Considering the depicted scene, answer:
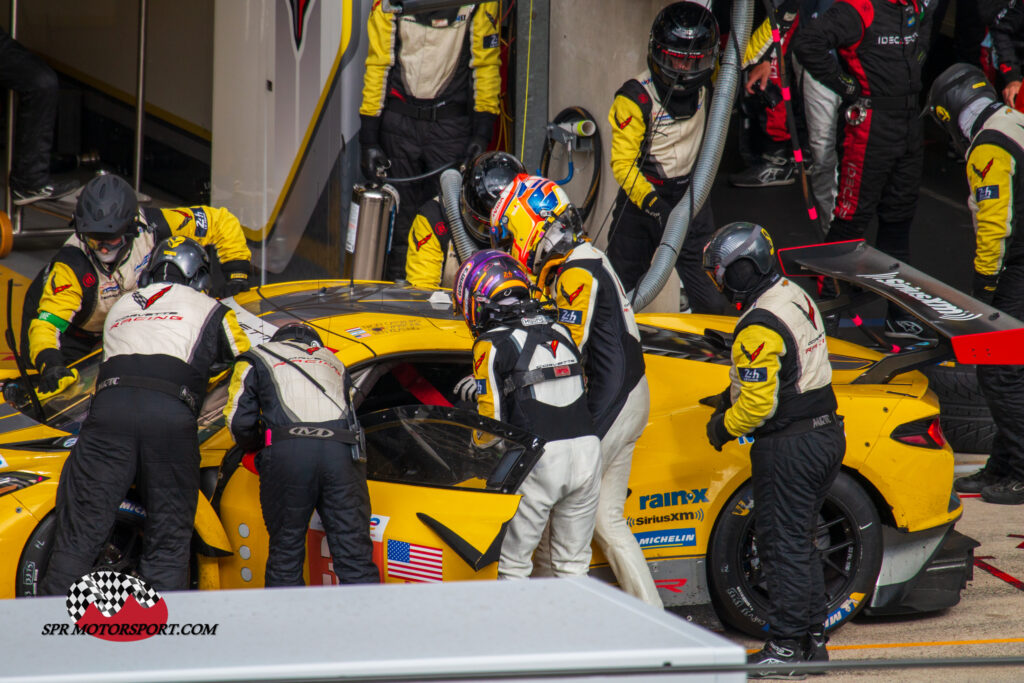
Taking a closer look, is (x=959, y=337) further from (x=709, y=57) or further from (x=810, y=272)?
(x=709, y=57)

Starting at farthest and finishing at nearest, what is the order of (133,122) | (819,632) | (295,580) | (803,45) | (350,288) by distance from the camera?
(133,122) → (803,45) → (350,288) → (819,632) → (295,580)

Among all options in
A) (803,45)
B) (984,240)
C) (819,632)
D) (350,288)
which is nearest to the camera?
(819,632)

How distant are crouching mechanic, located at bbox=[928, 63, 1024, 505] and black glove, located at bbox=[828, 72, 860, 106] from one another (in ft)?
3.23

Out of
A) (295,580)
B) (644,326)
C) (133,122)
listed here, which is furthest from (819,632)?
(133,122)

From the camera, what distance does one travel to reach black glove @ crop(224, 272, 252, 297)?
19.1 ft

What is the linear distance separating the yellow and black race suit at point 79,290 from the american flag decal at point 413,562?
1.92m

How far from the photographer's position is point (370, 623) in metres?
2.05

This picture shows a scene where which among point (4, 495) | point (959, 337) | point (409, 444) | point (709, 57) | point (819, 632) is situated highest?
point (709, 57)

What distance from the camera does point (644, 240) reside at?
23.4ft

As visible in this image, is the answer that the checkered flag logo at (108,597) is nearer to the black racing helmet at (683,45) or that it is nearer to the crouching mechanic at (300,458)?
the crouching mechanic at (300,458)

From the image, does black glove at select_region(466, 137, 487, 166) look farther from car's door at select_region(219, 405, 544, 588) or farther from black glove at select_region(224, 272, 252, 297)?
car's door at select_region(219, 405, 544, 588)

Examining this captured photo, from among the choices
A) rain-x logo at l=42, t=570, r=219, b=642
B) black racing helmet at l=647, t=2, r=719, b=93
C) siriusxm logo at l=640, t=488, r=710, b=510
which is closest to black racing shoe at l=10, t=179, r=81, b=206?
black racing helmet at l=647, t=2, r=719, b=93

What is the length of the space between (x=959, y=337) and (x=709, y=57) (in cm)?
251

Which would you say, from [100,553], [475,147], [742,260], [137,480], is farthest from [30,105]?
[742,260]
